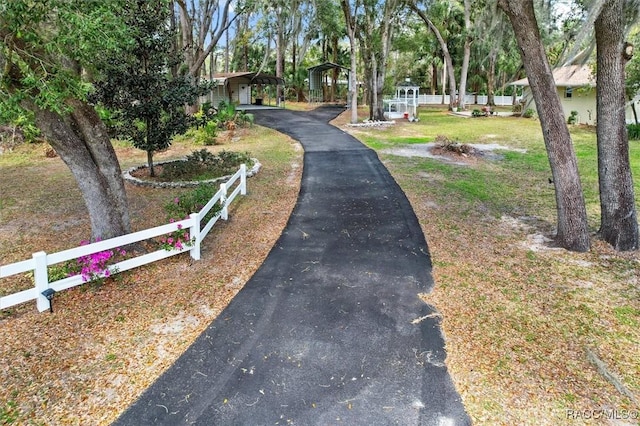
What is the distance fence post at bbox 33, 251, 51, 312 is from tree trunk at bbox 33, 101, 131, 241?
1.58 metres

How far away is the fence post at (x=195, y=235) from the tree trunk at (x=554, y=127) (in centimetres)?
544

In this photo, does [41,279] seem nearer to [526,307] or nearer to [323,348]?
[323,348]

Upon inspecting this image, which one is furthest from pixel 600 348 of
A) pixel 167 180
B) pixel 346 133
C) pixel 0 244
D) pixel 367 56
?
pixel 367 56

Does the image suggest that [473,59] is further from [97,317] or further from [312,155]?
[97,317]

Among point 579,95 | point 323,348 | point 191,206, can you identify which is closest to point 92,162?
point 191,206

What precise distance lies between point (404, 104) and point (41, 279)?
83.8 feet

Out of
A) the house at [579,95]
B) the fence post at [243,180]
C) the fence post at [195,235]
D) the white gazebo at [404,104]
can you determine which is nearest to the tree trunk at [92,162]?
the fence post at [195,235]

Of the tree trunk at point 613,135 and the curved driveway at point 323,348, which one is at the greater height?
the tree trunk at point 613,135

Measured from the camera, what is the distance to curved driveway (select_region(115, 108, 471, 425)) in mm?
3631

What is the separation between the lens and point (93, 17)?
4523 mm

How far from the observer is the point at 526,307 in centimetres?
538

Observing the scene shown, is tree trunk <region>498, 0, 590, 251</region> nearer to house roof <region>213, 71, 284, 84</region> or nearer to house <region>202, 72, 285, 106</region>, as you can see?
house <region>202, 72, 285, 106</region>

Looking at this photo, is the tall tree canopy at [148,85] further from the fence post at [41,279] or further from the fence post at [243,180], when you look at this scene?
the fence post at [41,279]

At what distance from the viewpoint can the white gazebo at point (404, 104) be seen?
27017mm
